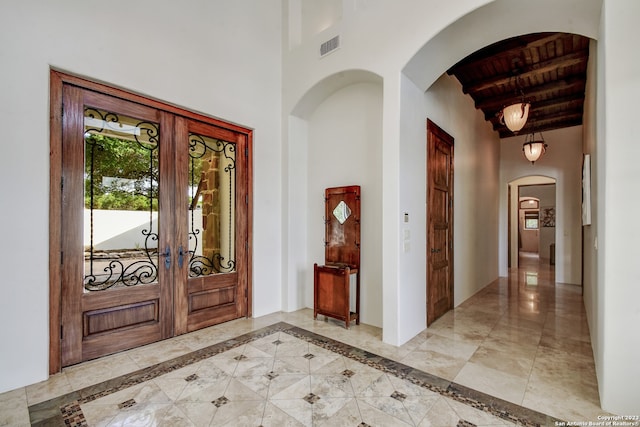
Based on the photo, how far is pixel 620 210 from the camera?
2111 mm

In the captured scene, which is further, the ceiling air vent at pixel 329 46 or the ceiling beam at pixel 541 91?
the ceiling beam at pixel 541 91

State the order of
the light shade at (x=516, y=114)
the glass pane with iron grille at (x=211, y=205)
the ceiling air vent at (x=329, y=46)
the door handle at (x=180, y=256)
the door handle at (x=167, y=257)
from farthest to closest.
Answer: the light shade at (x=516, y=114) → the ceiling air vent at (x=329, y=46) → the glass pane with iron grille at (x=211, y=205) → the door handle at (x=180, y=256) → the door handle at (x=167, y=257)

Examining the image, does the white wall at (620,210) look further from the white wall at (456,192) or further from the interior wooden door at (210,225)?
the interior wooden door at (210,225)

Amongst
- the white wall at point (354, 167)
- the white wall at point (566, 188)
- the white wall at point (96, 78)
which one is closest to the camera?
the white wall at point (96, 78)

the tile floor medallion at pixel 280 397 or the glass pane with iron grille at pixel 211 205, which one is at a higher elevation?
the glass pane with iron grille at pixel 211 205

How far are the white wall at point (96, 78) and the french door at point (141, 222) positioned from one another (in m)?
0.14

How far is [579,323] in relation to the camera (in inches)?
164

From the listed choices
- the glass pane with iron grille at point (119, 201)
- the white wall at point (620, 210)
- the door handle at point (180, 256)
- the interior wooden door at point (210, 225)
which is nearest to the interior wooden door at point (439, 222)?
the white wall at point (620, 210)

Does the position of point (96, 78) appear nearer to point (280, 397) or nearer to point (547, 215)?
point (280, 397)

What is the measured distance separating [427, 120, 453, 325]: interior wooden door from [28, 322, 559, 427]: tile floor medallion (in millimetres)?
1630

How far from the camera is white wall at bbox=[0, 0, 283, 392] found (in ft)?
8.16

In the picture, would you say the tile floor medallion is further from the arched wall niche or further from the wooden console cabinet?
the arched wall niche

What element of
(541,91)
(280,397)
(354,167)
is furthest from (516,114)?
(280,397)

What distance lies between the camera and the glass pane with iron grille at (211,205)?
376 centimetres
